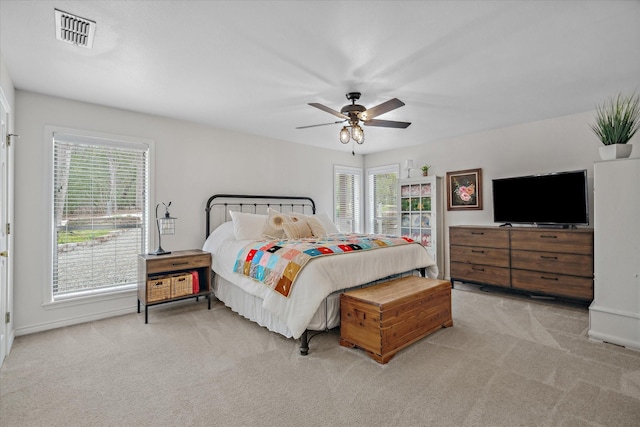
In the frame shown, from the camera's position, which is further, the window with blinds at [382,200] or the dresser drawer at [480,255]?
the window with blinds at [382,200]

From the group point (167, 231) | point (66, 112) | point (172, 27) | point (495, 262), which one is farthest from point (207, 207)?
point (495, 262)

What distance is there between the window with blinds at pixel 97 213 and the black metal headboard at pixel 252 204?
2.77ft

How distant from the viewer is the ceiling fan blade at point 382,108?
2786 mm

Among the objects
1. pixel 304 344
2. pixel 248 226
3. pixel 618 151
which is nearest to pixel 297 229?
pixel 248 226

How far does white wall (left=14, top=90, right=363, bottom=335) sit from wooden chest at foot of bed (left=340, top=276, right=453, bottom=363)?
2.64 m

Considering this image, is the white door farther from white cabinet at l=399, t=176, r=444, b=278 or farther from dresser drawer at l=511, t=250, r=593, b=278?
dresser drawer at l=511, t=250, r=593, b=278

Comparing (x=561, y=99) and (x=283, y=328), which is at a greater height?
(x=561, y=99)

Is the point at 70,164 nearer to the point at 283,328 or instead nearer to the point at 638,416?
the point at 283,328

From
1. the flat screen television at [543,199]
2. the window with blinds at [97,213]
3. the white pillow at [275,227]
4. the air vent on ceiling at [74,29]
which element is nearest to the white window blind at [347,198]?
the white pillow at [275,227]

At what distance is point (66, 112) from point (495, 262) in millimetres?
5566

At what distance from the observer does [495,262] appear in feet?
14.2

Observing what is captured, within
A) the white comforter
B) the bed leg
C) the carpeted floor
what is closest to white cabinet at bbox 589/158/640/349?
the carpeted floor

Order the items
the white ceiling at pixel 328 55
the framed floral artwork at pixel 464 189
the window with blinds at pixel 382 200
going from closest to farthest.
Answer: the white ceiling at pixel 328 55 → the framed floral artwork at pixel 464 189 → the window with blinds at pixel 382 200

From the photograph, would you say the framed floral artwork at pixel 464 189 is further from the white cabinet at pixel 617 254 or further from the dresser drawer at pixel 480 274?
the white cabinet at pixel 617 254
